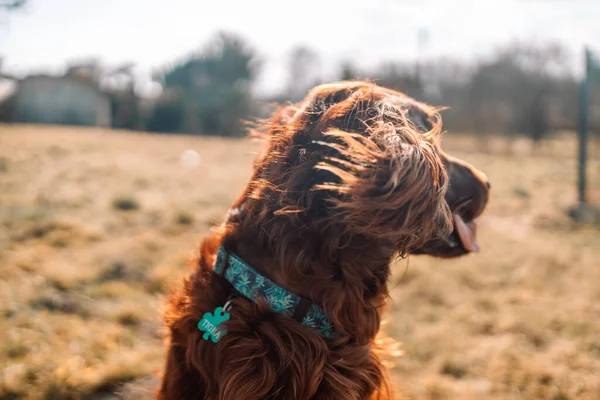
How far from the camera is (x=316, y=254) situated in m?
1.55

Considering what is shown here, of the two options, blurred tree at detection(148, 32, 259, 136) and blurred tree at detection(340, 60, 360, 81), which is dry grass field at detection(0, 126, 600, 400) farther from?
blurred tree at detection(148, 32, 259, 136)

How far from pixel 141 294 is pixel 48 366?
1.28 meters

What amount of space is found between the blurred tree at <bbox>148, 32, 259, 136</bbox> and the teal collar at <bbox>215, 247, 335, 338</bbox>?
1254 inches

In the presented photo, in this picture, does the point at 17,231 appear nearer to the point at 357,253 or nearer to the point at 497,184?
the point at 357,253

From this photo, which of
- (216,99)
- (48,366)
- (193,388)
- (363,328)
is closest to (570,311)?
(363,328)

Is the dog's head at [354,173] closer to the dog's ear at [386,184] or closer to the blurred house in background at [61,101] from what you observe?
the dog's ear at [386,184]

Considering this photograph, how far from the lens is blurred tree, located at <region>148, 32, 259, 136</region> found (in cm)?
3322

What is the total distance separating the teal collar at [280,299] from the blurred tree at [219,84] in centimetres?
3186

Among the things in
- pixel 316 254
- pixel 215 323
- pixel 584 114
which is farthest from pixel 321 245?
pixel 584 114

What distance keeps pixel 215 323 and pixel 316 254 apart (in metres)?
0.38

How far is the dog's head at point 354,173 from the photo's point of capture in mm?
1399

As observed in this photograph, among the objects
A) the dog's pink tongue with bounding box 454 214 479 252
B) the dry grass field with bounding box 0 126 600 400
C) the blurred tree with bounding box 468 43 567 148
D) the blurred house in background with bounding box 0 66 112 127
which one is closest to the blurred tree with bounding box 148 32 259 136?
the blurred house in background with bounding box 0 66 112 127

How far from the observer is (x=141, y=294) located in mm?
3797

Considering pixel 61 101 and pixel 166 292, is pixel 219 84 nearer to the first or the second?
pixel 61 101
